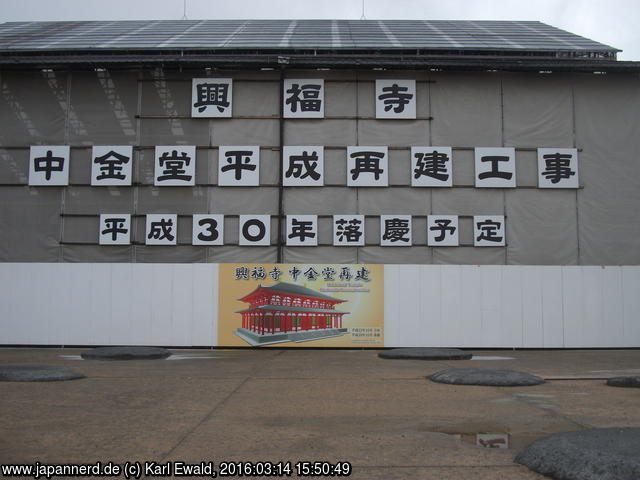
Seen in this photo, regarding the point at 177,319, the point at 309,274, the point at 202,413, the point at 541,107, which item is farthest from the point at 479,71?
the point at 202,413

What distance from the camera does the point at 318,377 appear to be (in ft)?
33.4

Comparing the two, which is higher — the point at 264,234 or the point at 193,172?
the point at 193,172

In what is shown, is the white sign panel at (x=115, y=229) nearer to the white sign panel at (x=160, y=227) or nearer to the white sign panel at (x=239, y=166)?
the white sign panel at (x=160, y=227)

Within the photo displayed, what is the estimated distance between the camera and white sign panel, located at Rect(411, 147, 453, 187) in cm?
1931

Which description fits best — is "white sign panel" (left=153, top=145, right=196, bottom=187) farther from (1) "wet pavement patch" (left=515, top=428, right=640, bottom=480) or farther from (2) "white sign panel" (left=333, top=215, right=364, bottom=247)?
(1) "wet pavement patch" (left=515, top=428, right=640, bottom=480)

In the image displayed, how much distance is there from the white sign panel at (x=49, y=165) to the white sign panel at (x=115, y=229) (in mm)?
1790

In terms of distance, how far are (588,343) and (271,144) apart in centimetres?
1128

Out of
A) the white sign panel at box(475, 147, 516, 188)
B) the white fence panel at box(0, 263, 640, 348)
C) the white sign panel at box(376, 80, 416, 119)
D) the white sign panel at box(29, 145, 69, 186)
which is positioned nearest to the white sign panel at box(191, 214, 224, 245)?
the white fence panel at box(0, 263, 640, 348)

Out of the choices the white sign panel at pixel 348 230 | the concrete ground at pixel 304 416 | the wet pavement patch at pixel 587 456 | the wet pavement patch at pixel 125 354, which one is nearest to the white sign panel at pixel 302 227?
the white sign panel at pixel 348 230

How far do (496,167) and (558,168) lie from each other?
1993mm

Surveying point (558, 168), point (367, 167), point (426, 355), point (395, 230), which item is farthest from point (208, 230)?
point (558, 168)

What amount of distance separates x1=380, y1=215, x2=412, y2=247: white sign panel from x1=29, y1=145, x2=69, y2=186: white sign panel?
10180 millimetres

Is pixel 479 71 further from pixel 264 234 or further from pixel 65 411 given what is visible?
pixel 65 411

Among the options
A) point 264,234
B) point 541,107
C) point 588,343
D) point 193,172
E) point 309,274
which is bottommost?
point 588,343
